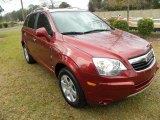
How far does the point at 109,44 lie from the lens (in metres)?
3.68

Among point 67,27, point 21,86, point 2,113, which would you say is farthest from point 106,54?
point 21,86

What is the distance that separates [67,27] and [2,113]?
203cm

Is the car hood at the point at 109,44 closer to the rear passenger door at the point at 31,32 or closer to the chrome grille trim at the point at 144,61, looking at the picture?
the chrome grille trim at the point at 144,61

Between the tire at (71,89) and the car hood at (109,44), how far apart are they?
51cm

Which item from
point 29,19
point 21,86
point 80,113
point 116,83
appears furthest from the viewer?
point 29,19

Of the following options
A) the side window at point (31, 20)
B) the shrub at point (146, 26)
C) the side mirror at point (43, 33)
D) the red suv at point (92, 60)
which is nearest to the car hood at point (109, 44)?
the red suv at point (92, 60)

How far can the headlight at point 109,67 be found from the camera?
322cm

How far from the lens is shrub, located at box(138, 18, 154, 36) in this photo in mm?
10523

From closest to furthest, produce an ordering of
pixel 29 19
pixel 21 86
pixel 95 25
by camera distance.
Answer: pixel 95 25 → pixel 21 86 → pixel 29 19

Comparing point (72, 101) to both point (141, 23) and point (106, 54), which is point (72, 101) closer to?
point (106, 54)

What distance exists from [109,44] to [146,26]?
295 inches

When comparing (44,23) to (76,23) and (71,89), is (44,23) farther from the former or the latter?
(71,89)

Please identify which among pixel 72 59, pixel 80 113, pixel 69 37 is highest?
pixel 69 37

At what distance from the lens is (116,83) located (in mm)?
3215
